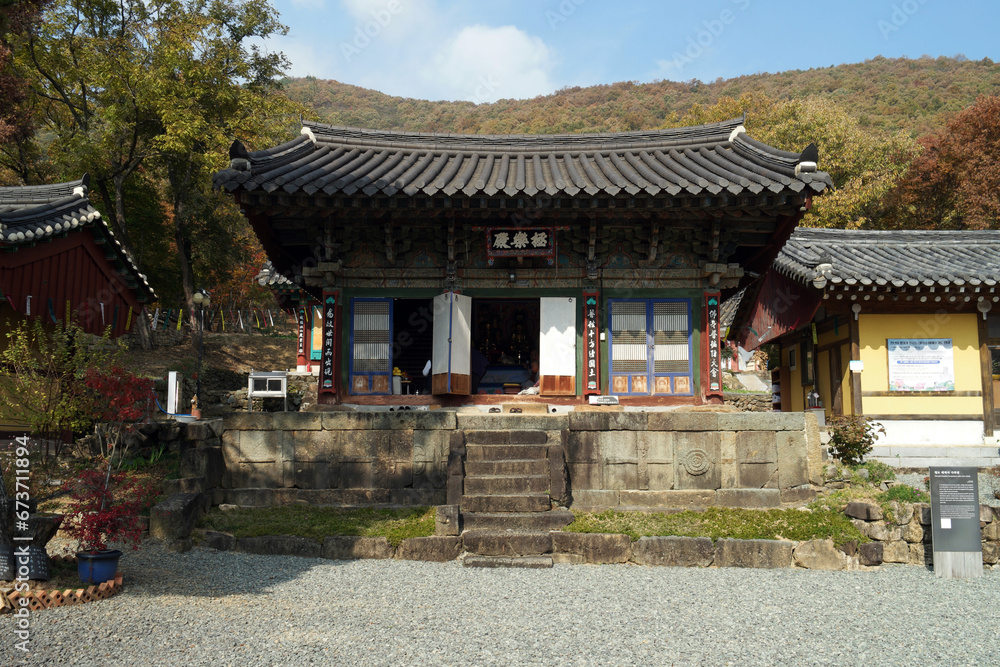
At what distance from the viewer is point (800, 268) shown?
613 inches

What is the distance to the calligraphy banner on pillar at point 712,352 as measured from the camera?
1286cm

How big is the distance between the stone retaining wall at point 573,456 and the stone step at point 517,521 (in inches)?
41.4

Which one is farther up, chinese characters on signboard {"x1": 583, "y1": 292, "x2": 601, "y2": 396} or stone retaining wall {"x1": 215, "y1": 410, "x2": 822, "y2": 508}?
chinese characters on signboard {"x1": 583, "y1": 292, "x2": 601, "y2": 396}

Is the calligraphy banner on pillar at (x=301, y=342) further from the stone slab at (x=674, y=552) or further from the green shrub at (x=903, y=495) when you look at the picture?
the green shrub at (x=903, y=495)

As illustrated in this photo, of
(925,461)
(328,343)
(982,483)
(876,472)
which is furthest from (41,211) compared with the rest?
(982,483)

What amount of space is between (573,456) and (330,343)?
209 inches

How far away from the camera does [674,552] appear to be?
9031 mm

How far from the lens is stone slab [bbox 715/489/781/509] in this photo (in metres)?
10.7

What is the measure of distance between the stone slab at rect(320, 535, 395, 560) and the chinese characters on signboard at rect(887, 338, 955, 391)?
41.7ft

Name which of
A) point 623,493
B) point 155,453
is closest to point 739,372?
point 623,493

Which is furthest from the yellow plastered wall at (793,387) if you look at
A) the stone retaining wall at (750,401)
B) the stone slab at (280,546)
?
the stone slab at (280,546)

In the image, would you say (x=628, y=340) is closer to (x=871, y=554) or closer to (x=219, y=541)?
(x=871, y=554)

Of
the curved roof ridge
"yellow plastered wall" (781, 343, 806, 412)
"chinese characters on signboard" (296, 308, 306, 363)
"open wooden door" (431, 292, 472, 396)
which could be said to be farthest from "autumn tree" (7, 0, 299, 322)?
"yellow plastered wall" (781, 343, 806, 412)

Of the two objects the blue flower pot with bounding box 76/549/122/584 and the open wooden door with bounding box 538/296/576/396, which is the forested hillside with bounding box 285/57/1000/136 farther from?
the blue flower pot with bounding box 76/549/122/584
